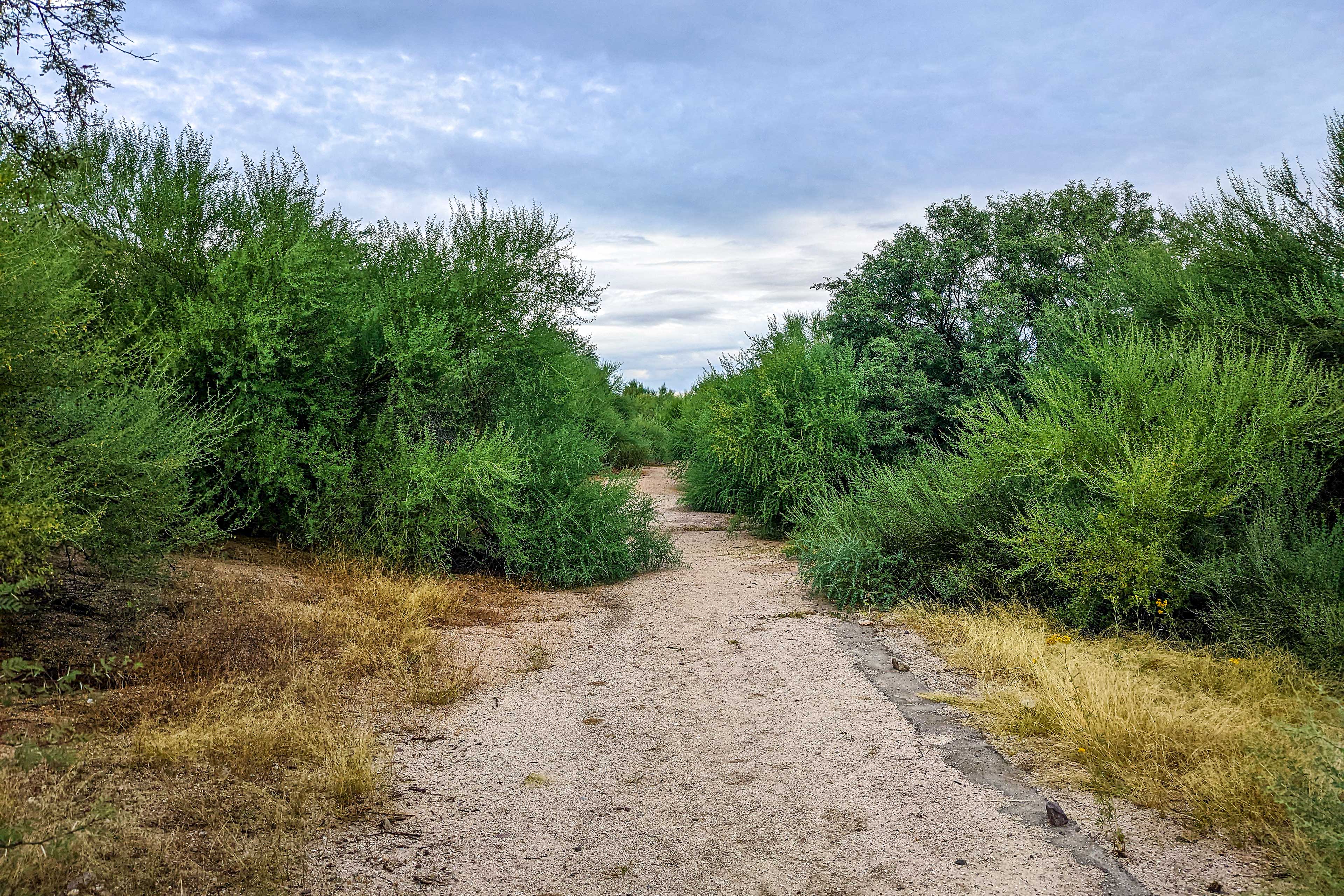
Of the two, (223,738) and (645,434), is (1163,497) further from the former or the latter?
(645,434)

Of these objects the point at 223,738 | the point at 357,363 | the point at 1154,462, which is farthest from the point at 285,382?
the point at 1154,462

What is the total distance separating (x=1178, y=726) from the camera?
484 centimetres

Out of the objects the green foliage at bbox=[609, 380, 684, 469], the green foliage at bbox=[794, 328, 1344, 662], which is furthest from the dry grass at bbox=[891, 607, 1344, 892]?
the green foliage at bbox=[609, 380, 684, 469]

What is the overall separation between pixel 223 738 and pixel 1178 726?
18.5 ft

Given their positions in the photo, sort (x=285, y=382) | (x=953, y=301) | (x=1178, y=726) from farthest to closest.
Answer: (x=953, y=301)
(x=285, y=382)
(x=1178, y=726)

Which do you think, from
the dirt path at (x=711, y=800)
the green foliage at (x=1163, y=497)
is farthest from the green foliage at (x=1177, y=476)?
the dirt path at (x=711, y=800)

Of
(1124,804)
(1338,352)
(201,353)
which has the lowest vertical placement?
(1124,804)

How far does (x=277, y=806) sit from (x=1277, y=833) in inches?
190

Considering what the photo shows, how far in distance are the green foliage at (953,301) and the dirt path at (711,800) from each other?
338 inches

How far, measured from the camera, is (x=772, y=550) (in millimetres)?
14438

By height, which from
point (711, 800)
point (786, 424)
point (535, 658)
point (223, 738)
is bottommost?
point (711, 800)

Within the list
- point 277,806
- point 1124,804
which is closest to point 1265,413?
point 1124,804

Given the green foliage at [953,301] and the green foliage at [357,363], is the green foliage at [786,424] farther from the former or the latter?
the green foliage at [357,363]

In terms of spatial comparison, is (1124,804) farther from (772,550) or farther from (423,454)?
(772,550)
